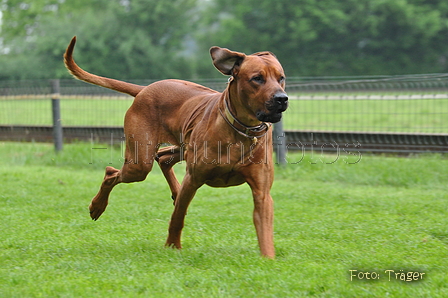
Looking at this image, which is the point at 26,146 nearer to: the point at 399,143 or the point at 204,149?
the point at 399,143

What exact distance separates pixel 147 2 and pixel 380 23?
1708 cm

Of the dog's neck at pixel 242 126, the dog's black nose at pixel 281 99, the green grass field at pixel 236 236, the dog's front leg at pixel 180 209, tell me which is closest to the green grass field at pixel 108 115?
the green grass field at pixel 236 236

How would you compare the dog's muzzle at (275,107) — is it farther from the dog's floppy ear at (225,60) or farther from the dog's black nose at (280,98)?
the dog's floppy ear at (225,60)

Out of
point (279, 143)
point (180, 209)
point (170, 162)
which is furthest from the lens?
point (279, 143)

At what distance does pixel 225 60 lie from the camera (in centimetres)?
402

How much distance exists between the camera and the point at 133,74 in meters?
38.3

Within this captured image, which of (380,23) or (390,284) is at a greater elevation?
(380,23)

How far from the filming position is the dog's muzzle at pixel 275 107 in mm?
3676

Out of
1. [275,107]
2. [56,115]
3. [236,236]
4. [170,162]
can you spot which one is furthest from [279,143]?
[275,107]

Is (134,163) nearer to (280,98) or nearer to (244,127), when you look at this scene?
(244,127)

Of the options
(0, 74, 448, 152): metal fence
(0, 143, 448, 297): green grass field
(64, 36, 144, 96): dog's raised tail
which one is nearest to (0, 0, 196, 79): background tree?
(0, 74, 448, 152): metal fence

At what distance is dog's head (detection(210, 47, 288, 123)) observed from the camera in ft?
12.2

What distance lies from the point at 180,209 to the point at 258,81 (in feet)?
4.12

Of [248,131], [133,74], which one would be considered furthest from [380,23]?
[248,131]
